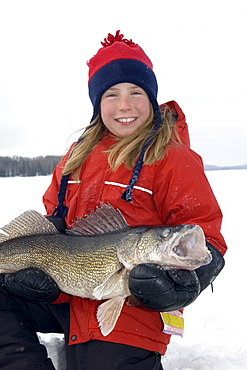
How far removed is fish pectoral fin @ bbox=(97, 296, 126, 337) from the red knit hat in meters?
1.70

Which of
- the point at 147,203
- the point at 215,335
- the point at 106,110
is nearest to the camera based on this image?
the point at 147,203

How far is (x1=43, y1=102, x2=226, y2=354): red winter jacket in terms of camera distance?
2.65 metres

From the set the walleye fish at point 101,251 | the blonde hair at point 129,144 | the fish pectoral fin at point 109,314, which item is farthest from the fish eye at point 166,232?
the blonde hair at point 129,144

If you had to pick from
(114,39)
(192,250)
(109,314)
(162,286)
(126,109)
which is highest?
(114,39)

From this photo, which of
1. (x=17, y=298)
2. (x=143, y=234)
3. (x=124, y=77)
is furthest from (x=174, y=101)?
(x=17, y=298)

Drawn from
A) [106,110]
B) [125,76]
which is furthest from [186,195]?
[125,76]

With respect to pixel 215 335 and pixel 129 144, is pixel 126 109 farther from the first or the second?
pixel 215 335

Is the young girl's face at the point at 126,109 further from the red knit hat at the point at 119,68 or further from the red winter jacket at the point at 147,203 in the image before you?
the red winter jacket at the point at 147,203

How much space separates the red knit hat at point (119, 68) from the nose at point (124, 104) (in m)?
0.15

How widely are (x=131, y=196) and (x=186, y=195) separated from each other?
0.43 m

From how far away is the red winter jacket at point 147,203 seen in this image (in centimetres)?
265

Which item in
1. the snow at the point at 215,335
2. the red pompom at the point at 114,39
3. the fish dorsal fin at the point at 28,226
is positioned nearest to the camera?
the fish dorsal fin at the point at 28,226

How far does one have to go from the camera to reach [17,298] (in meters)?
3.15

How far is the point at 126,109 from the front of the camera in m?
3.15
